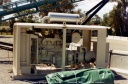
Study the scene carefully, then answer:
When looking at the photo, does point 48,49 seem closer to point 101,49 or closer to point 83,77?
point 101,49

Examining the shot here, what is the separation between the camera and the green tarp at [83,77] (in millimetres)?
8273

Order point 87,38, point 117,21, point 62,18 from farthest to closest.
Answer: point 117,21
point 62,18
point 87,38

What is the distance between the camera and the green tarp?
827cm

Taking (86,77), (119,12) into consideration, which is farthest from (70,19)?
(119,12)

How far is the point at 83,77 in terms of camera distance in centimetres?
844

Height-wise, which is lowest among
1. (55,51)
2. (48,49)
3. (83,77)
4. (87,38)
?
(83,77)

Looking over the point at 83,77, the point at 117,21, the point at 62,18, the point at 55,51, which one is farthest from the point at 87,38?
the point at 117,21

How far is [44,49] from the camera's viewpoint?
11156 mm

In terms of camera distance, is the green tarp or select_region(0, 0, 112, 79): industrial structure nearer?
the green tarp

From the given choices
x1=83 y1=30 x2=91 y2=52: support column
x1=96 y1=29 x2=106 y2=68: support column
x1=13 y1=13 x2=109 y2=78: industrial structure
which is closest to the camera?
x1=13 y1=13 x2=109 y2=78: industrial structure

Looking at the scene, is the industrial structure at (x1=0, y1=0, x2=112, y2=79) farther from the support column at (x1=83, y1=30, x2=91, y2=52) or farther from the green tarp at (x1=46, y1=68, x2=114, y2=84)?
the green tarp at (x1=46, y1=68, x2=114, y2=84)

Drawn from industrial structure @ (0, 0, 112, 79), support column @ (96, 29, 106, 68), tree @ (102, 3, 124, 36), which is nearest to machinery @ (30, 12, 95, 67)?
industrial structure @ (0, 0, 112, 79)

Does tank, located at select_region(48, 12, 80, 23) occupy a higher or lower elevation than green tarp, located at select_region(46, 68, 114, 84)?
higher

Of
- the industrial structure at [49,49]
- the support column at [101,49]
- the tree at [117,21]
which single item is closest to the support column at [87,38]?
the industrial structure at [49,49]
